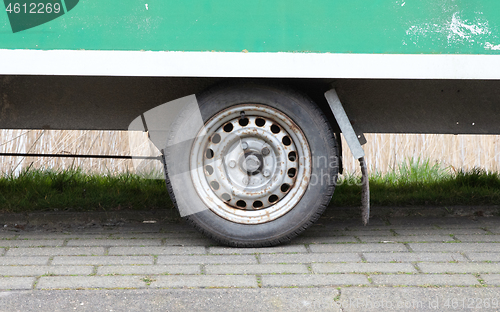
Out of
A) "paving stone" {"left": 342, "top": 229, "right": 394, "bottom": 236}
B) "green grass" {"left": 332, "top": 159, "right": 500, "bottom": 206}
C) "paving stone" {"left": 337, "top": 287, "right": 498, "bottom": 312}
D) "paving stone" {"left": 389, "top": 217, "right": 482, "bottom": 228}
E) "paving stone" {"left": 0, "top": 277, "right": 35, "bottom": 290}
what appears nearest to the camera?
"paving stone" {"left": 337, "top": 287, "right": 498, "bottom": 312}

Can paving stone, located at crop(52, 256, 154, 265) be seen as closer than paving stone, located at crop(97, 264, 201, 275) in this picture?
No

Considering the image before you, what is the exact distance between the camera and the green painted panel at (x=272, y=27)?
3150 mm

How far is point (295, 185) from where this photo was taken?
3.48 meters

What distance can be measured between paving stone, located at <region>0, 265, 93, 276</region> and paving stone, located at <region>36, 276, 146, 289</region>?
87 mm

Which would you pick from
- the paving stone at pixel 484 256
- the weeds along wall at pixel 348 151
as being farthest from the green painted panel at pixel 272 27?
the weeds along wall at pixel 348 151

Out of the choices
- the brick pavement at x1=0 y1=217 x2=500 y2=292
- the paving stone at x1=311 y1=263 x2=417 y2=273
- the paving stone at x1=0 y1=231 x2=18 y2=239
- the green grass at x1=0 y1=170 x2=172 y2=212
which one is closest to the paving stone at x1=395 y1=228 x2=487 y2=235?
the brick pavement at x1=0 y1=217 x2=500 y2=292

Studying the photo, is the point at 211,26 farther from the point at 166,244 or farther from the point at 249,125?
the point at 166,244

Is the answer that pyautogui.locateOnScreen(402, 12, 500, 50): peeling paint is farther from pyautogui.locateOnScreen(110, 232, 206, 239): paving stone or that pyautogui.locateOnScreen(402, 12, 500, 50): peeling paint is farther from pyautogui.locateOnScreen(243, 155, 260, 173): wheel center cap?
pyautogui.locateOnScreen(110, 232, 206, 239): paving stone

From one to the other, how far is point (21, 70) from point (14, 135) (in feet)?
11.0

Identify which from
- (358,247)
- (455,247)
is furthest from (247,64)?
(455,247)

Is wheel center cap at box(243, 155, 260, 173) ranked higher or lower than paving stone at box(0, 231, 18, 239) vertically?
higher

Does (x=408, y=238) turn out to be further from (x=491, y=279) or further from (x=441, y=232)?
(x=491, y=279)

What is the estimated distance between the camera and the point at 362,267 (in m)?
3.09

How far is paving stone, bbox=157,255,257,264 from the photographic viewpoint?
319 cm
